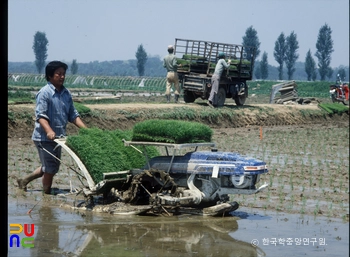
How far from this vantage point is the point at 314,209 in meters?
8.29

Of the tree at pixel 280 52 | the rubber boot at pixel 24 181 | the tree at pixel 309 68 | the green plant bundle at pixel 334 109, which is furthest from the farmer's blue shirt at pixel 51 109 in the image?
the tree at pixel 280 52

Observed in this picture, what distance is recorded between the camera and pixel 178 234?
714cm

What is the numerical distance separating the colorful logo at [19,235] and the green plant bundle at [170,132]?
1.79 metres

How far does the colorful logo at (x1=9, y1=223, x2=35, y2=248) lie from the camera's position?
255 inches

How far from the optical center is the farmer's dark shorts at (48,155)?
8.78 meters

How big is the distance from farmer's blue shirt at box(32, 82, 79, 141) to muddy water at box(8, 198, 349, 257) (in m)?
1.00

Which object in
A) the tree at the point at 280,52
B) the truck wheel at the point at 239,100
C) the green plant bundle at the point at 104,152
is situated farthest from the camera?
the tree at the point at 280,52

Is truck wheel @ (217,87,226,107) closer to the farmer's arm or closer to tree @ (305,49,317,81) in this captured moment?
the farmer's arm

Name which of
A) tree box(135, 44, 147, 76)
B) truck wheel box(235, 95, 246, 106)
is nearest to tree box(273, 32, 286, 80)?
tree box(135, 44, 147, 76)

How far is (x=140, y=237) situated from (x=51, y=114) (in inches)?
100

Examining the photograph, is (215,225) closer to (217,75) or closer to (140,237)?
(140,237)

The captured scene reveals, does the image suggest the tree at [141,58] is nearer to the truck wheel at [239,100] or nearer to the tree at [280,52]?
the tree at [280,52]

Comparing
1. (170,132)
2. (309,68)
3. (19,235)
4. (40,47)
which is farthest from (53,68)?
(40,47)
